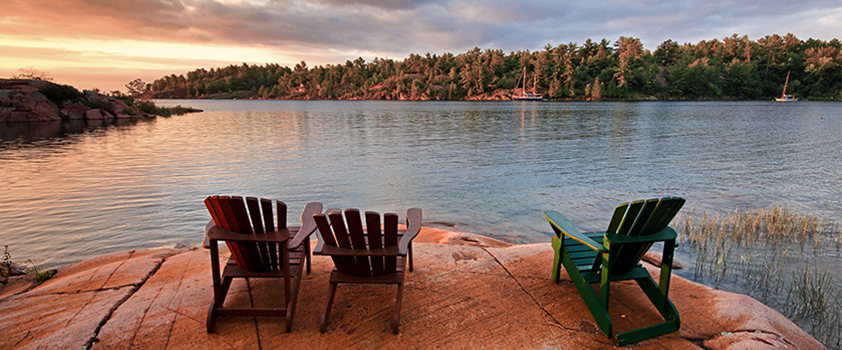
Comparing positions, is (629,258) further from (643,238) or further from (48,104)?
(48,104)

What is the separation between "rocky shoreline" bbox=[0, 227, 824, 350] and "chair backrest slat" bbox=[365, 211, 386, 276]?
0.48m

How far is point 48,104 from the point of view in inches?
1369

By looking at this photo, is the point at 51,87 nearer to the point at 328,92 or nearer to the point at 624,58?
the point at 624,58

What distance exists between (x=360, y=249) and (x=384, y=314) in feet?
2.41

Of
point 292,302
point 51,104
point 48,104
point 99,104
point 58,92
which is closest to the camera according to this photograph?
point 292,302

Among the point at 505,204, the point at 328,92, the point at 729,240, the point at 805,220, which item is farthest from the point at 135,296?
the point at 328,92

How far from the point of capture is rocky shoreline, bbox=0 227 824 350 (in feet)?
10.5

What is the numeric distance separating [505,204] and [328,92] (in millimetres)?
173694

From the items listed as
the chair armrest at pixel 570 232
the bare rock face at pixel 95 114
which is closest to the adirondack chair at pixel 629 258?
the chair armrest at pixel 570 232

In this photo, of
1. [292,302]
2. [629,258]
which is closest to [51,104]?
A: [292,302]

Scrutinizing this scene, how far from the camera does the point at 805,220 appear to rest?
7.20 m

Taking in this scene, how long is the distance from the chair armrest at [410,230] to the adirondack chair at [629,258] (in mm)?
1323

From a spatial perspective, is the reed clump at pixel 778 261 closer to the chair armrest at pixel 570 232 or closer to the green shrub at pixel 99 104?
the chair armrest at pixel 570 232

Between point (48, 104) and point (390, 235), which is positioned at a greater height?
point (48, 104)
